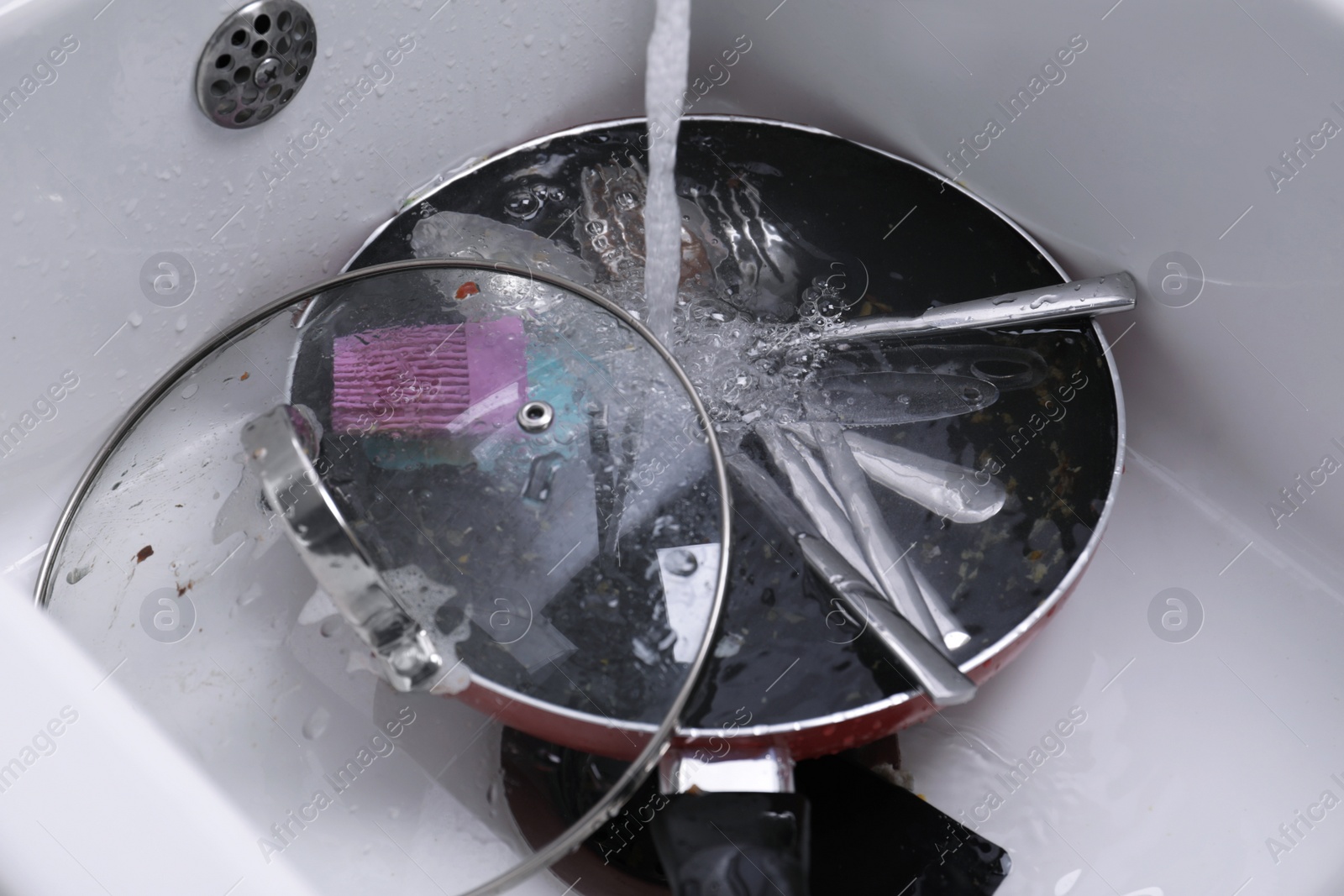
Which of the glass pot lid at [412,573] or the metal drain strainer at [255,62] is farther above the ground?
the metal drain strainer at [255,62]

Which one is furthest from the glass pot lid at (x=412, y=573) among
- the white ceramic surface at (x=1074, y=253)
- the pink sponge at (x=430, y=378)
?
the white ceramic surface at (x=1074, y=253)

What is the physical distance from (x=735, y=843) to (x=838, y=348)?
1.26 ft

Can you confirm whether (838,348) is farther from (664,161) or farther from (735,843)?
(735,843)

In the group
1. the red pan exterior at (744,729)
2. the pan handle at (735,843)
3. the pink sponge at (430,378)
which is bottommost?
the pan handle at (735,843)

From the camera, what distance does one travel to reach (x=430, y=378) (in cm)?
57

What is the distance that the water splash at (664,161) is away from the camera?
0.72m

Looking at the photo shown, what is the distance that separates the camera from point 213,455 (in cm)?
55

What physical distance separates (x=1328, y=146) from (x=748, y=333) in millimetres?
391

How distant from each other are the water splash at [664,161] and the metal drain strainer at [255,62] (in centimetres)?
24

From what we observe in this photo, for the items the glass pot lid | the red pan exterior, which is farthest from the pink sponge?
the red pan exterior

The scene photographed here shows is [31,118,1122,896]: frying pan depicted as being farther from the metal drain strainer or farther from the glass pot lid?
the metal drain strainer

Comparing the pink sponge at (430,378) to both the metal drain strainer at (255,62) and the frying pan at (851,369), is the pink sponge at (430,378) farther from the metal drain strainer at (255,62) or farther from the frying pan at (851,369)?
the metal drain strainer at (255,62)

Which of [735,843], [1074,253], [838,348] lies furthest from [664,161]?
[735,843]

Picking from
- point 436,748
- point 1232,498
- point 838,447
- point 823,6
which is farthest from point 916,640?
point 823,6
